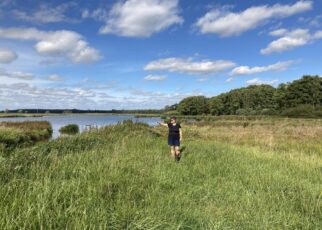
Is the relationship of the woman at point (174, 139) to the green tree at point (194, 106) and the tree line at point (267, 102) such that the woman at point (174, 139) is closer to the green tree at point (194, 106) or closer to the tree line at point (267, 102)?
the tree line at point (267, 102)

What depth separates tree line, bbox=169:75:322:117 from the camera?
9412 cm

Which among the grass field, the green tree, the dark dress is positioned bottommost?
the grass field

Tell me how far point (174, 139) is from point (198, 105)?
398ft

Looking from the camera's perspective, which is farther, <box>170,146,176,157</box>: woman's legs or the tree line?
→ the tree line

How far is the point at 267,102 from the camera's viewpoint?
4951 inches

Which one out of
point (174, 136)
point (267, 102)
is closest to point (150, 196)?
point (174, 136)

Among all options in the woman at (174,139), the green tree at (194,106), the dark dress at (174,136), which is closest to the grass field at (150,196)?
the woman at (174,139)

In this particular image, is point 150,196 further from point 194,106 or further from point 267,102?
point 194,106

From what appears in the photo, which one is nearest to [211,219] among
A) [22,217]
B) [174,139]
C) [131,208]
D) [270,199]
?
[131,208]

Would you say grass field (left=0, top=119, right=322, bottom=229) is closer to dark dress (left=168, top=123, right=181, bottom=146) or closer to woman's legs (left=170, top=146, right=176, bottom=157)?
woman's legs (left=170, top=146, right=176, bottom=157)

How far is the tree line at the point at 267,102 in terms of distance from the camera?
94125 mm

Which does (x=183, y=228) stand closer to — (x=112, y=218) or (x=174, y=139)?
(x=112, y=218)

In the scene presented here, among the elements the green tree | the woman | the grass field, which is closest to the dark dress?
the woman

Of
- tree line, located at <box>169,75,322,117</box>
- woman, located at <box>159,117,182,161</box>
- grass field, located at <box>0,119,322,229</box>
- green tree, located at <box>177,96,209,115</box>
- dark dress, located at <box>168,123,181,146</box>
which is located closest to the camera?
grass field, located at <box>0,119,322,229</box>
